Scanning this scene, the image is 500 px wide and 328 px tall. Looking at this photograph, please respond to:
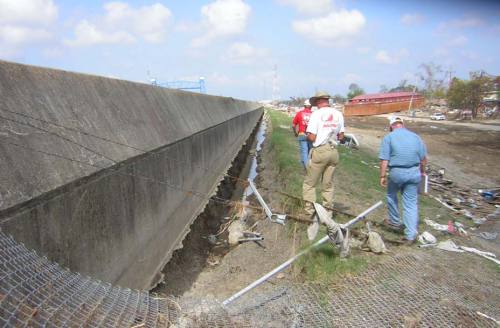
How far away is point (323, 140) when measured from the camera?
6.62 m

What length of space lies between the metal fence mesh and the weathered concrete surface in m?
0.63

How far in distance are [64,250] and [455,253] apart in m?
5.17

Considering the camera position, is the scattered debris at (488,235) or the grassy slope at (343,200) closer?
the grassy slope at (343,200)

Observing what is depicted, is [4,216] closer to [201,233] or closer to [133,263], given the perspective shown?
[133,263]

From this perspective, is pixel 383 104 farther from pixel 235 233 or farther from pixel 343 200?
pixel 235 233

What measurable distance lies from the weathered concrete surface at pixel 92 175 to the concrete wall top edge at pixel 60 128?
1cm

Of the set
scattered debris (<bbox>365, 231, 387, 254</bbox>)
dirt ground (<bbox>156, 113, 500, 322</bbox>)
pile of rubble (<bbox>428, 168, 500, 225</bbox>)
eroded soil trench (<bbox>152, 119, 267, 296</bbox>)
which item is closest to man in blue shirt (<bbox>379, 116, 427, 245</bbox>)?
dirt ground (<bbox>156, 113, 500, 322</bbox>)

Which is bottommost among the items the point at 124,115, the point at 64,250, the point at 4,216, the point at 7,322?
the point at 64,250

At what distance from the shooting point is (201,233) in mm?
9422

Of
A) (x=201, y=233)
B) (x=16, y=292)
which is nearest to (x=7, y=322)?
(x=16, y=292)

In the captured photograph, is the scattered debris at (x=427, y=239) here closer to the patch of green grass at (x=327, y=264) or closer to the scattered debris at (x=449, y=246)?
the scattered debris at (x=449, y=246)

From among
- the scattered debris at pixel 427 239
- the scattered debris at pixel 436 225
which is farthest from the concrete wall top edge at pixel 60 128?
the scattered debris at pixel 436 225

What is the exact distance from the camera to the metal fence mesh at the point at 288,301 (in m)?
2.54

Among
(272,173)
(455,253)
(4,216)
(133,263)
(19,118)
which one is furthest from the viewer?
(272,173)
